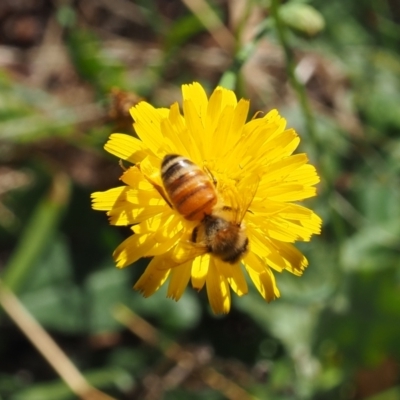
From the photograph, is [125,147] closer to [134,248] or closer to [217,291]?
[134,248]

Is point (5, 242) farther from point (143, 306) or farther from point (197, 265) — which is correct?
point (197, 265)

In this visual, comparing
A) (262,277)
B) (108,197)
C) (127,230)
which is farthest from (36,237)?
(262,277)

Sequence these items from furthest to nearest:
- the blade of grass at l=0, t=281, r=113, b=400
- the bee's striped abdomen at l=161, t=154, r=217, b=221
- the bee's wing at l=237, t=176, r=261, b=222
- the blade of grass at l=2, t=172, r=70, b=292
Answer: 1. the blade of grass at l=2, t=172, r=70, b=292
2. the blade of grass at l=0, t=281, r=113, b=400
3. the bee's wing at l=237, t=176, r=261, b=222
4. the bee's striped abdomen at l=161, t=154, r=217, b=221

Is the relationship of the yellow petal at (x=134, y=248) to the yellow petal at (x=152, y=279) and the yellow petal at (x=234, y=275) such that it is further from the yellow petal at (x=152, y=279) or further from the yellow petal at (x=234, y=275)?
the yellow petal at (x=234, y=275)

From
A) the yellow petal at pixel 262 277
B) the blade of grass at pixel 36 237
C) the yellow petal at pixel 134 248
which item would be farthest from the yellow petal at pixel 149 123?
the blade of grass at pixel 36 237

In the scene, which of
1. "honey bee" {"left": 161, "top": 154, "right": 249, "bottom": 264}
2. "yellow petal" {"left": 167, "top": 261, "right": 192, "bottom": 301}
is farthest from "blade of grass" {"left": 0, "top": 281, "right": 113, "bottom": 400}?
"honey bee" {"left": 161, "top": 154, "right": 249, "bottom": 264}

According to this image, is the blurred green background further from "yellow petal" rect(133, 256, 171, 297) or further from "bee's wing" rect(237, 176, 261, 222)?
"yellow petal" rect(133, 256, 171, 297)
